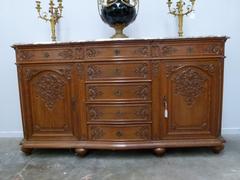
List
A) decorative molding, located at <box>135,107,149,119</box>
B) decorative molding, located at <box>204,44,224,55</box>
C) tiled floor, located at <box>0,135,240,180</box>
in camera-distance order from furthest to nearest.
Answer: decorative molding, located at <box>135,107,149,119</box> < decorative molding, located at <box>204,44,224,55</box> < tiled floor, located at <box>0,135,240,180</box>

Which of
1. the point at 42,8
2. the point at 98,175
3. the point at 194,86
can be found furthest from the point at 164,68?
the point at 42,8

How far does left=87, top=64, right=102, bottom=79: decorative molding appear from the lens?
6.44 ft

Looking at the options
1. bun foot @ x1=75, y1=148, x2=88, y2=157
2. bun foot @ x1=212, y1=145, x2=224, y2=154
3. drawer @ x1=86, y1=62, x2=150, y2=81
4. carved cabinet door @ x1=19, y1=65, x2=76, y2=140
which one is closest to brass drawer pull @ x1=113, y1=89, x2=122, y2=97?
drawer @ x1=86, y1=62, x2=150, y2=81

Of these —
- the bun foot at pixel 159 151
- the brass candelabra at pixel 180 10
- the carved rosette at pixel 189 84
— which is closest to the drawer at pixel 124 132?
the bun foot at pixel 159 151

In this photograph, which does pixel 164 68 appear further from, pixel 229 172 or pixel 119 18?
pixel 229 172

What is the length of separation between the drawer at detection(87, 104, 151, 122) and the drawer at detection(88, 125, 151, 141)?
7 centimetres

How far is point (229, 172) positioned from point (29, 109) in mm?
1633

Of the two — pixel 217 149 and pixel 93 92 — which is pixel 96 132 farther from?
pixel 217 149

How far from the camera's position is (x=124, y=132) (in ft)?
6.64

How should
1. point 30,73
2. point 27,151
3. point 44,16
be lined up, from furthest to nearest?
point 44,16 < point 27,151 < point 30,73

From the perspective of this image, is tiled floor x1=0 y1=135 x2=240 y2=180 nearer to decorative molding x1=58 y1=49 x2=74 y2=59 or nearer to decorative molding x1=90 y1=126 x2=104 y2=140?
decorative molding x1=90 y1=126 x2=104 y2=140

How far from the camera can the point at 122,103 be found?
199 centimetres

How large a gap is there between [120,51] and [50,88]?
65 centimetres

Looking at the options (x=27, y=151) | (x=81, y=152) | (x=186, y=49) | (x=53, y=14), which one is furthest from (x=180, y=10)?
(x=27, y=151)
